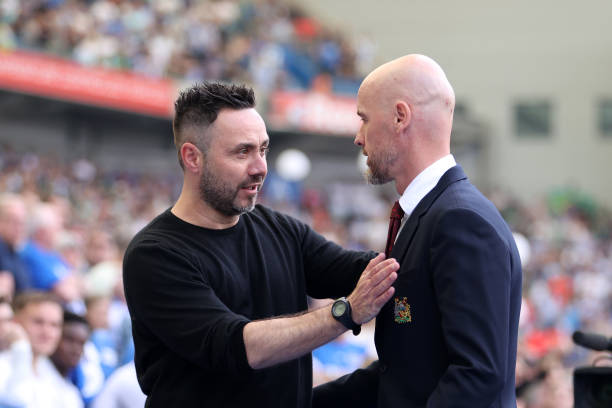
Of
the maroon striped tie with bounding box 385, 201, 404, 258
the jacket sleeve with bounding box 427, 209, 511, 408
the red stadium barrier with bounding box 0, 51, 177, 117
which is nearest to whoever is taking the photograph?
the jacket sleeve with bounding box 427, 209, 511, 408

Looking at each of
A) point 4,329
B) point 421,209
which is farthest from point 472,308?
point 4,329

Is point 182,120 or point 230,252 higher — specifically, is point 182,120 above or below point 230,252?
above

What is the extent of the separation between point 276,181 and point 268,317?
14975mm

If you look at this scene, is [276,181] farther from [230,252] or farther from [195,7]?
[230,252]

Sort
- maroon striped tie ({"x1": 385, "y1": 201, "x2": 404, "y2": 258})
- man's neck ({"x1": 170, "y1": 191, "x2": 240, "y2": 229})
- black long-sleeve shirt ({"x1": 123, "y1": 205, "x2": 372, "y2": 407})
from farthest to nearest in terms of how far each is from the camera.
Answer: man's neck ({"x1": 170, "y1": 191, "x2": 240, "y2": 229}) → maroon striped tie ({"x1": 385, "y1": 201, "x2": 404, "y2": 258}) → black long-sleeve shirt ({"x1": 123, "y1": 205, "x2": 372, "y2": 407})

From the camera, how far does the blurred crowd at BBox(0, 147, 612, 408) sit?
4578mm

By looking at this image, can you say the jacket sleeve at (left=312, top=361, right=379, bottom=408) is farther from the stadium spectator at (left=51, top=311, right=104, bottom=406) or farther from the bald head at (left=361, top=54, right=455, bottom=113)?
the stadium spectator at (left=51, top=311, right=104, bottom=406)

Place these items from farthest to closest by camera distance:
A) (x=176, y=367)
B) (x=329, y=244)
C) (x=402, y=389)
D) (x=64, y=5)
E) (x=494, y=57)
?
(x=494, y=57)
(x=64, y=5)
(x=329, y=244)
(x=176, y=367)
(x=402, y=389)

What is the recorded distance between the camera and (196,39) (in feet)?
54.2

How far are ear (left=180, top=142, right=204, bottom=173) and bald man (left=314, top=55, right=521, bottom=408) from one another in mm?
518

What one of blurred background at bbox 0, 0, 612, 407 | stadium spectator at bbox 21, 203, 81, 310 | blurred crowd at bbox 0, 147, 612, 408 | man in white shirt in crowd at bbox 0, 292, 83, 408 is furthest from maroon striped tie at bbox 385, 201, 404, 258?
stadium spectator at bbox 21, 203, 81, 310

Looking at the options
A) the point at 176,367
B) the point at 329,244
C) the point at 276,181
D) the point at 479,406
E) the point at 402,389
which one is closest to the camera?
the point at 479,406

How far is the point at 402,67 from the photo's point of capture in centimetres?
230

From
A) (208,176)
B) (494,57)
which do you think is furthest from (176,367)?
(494,57)
